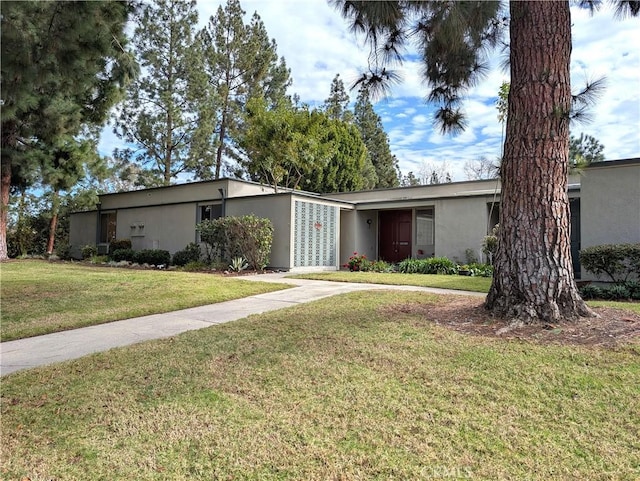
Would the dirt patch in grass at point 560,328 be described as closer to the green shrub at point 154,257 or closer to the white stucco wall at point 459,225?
the white stucco wall at point 459,225

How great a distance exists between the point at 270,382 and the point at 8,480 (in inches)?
66.3

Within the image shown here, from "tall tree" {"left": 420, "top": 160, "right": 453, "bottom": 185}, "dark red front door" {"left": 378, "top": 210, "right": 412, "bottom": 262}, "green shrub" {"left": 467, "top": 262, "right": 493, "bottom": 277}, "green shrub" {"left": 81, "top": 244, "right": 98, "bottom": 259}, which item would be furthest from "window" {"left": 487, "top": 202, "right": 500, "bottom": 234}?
"tall tree" {"left": 420, "top": 160, "right": 453, "bottom": 185}

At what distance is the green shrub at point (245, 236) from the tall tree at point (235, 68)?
537 inches

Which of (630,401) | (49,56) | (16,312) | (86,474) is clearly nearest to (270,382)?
(86,474)

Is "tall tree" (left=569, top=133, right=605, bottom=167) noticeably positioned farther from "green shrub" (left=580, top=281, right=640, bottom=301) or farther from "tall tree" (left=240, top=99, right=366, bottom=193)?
"tall tree" (left=240, top=99, right=366, bottom=193)

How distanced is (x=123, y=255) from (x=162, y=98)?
10.8m

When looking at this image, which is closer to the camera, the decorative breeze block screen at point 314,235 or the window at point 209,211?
the decorative breeze block screen at point 314,235

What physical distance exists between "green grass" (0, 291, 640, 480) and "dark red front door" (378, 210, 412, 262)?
12803 mm

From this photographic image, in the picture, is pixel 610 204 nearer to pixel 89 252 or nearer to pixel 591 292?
pixel 591 292

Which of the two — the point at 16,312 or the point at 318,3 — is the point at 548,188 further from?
the point at 16,312

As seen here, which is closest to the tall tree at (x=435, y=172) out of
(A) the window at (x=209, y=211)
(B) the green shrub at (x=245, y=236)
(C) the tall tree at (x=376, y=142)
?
(C) the tall tree at (x=376, y=142)

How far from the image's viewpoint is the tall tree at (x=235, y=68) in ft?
86.6

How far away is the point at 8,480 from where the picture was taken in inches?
83.4

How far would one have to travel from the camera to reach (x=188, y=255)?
1548 centimetres
